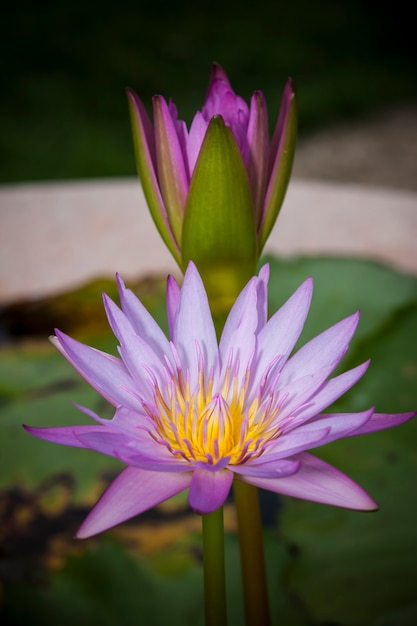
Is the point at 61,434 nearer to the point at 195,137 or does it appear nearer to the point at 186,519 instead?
the point at 195,137

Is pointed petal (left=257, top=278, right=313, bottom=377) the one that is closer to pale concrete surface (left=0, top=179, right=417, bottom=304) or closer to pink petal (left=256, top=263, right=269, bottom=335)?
pink petal (left=256, top=263, right=269, bottom=335)

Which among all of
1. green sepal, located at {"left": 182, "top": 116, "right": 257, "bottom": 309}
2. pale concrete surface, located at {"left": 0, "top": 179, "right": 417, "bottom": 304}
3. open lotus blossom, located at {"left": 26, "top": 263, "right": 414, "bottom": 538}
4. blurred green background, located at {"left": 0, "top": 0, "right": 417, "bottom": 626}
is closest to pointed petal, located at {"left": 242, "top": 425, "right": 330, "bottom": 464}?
open lotus blossom, located at {"left": 26, "top": 263, "right": 414, "bottom": 538}

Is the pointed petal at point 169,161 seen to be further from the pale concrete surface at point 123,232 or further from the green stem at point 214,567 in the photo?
the pale concrete surface at point 123,232

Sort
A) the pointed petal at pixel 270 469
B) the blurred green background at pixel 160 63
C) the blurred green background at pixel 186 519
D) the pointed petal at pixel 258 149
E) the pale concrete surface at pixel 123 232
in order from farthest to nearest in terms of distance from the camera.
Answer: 1. the blurred green background at pixel 160 63
2. the pale concrete surface at pixel 123 232
3. the blurred green background at pixel 186 519
4. the pointed petal at pixel 258 149
5. the pointed petal at pixel 270 469

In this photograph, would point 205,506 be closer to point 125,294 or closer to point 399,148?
point 125,294

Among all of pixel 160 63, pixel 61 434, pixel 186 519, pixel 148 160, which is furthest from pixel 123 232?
pixel 160 63

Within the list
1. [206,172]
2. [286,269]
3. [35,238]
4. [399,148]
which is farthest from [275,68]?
[206,172]

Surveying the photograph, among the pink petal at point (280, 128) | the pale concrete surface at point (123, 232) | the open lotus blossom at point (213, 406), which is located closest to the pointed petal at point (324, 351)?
the open lotus blossom at point (213, 406)
